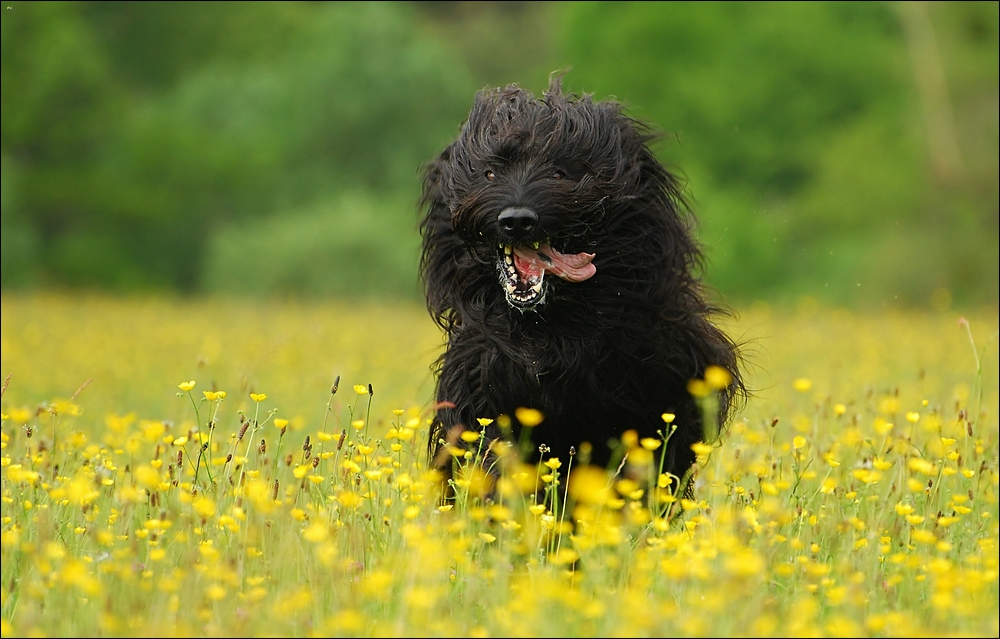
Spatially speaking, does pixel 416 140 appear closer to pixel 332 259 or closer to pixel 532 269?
pixel 332 259

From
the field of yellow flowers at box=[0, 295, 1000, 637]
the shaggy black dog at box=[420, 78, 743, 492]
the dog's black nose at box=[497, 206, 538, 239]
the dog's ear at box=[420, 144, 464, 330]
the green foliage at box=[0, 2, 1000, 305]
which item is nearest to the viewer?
the field of yellow flowers at box=[0, 295, 1000, 637]

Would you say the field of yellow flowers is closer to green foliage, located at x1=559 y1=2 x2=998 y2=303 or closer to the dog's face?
the dog's face

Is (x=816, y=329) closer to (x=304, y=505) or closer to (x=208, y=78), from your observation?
(x=304, y=505)

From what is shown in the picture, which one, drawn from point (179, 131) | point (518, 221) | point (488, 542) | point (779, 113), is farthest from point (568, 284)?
point (179, 131)

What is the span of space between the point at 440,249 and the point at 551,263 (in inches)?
23.5

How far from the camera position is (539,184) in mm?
4070

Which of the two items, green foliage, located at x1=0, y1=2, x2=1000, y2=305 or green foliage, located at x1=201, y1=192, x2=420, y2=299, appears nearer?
green foliage, located at x1=0, y1=2, x2=1000, y2=305

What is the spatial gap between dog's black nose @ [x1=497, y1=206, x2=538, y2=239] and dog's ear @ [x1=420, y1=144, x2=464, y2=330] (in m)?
0.41

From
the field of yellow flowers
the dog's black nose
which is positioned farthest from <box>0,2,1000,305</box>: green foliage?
the dog's black nose

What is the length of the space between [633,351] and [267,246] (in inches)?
728

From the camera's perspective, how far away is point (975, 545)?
12.5ft

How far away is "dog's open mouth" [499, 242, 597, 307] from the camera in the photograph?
13.0ft

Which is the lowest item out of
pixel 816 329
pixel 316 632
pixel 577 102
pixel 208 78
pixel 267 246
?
pixel 316 632

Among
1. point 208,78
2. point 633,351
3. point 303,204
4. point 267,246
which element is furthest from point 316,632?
point 208,78
